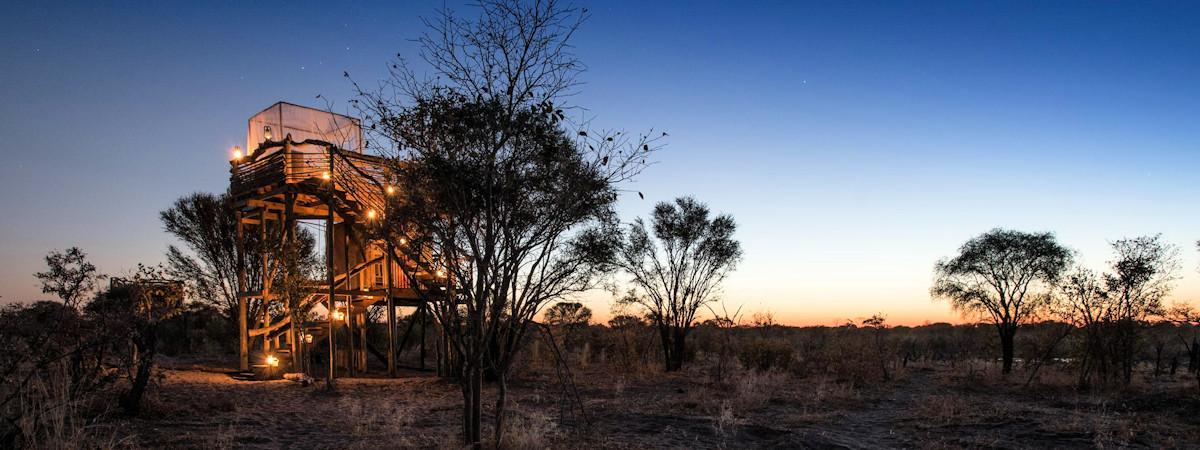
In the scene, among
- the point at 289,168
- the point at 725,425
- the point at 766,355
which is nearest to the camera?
the point at 725,425

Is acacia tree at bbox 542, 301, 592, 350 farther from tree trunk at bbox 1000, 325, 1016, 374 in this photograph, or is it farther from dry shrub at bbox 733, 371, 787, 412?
tree trunk at bbox 1000, 325, 1016, 374

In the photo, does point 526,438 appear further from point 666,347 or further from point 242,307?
point 666,347

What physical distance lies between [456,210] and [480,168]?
0.65 meters

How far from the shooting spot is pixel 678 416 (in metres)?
13.2

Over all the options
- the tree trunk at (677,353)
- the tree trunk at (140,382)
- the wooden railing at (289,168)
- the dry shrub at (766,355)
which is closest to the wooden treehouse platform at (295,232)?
the wooden railing at (289,168)

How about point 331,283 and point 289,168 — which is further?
point 289,168

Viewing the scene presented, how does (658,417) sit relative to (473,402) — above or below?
below

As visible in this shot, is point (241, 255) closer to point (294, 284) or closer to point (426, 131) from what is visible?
point (294, 284)

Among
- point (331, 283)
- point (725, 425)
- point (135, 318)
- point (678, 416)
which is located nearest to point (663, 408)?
point (678, 416)

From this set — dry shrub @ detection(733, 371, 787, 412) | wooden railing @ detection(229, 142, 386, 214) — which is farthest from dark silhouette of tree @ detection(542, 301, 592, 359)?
wooden railing @ detection(229, 142, 386, 214)

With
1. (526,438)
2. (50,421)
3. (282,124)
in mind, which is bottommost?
(526,438)

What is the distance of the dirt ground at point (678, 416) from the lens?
10250mm

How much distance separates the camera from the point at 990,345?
1125 inches

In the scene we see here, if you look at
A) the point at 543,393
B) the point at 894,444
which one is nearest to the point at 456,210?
the point at 894,444
